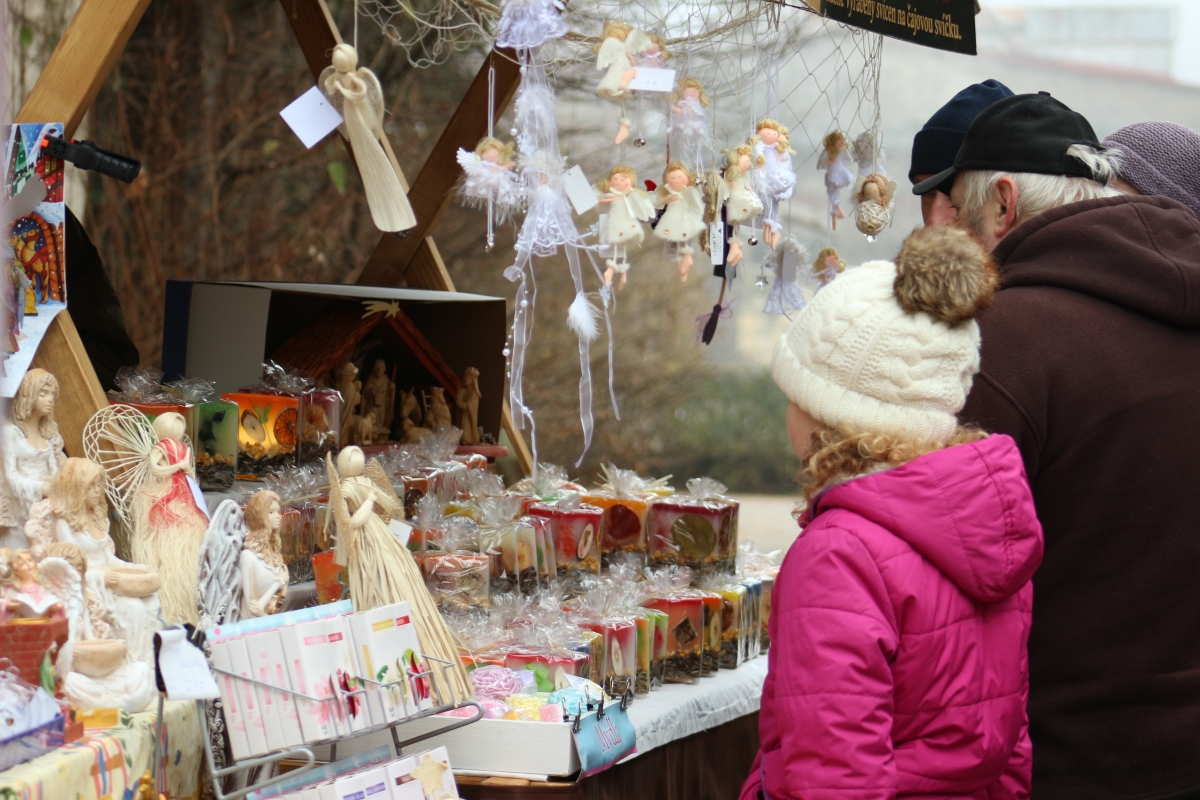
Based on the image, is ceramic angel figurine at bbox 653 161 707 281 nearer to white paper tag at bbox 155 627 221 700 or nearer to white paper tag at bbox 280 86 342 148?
white paper tag at bbox 280 86 342 148

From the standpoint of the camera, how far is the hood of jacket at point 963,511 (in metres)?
1.22

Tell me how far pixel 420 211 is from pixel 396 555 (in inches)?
69.7

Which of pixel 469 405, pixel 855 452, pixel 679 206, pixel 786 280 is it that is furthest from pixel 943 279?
pixel 469 405

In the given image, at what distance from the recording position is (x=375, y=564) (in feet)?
5.31

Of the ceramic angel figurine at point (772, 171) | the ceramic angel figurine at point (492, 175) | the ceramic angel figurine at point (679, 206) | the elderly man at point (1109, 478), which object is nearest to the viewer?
the elderly man at point (1109, 478)

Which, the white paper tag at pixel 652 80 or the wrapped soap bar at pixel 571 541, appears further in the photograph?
the wrapped soap bar at pixel 571 541

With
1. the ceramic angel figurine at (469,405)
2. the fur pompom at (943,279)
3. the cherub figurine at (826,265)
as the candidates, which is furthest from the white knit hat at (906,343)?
the ceramic angel figurine at (469,405)

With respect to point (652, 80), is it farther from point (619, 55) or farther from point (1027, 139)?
point (1027, 139)

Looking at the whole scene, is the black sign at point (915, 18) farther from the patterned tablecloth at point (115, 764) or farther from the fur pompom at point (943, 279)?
the patterned tablecloth at point (115, 764)

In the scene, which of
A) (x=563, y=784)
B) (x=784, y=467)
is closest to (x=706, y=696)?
(x=563, y=784)

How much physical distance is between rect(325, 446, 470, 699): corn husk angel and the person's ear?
1.04 metres

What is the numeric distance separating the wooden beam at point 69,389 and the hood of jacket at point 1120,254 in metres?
1.40

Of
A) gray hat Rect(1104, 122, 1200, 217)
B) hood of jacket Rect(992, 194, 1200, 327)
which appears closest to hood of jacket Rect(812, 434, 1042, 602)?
hood of jacket Rect(992, 194, 1200, 327)

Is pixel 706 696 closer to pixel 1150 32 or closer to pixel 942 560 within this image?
pixel 942 560
